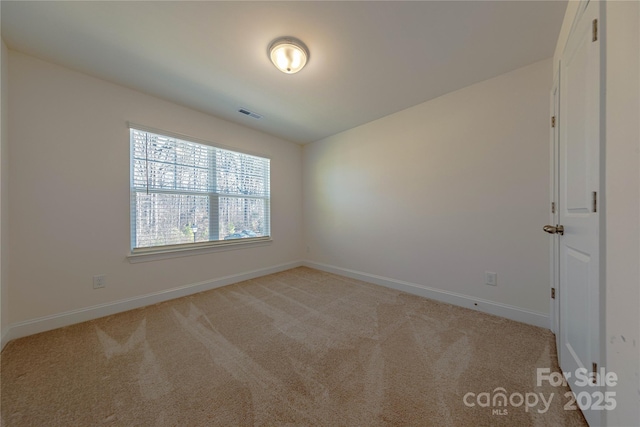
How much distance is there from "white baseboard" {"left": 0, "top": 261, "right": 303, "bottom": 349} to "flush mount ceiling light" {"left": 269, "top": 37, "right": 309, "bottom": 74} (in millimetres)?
2866

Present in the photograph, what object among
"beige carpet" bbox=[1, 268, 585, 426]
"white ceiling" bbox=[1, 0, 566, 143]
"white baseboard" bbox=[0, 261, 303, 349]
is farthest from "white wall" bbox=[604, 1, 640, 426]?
"white baseboard" bbox=[0, 261, 303, 349]

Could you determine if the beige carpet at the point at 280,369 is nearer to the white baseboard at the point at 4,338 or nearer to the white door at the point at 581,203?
the white baseboard at the point at 4,338

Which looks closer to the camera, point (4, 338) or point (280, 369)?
point (280, 369)

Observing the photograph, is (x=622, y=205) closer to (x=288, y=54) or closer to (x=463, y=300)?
(x=463, y=300)

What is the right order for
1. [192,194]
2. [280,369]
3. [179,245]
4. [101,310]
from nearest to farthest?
[280,369]
[101,310]
[179,245]
[192,194]

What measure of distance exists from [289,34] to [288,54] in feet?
0.45

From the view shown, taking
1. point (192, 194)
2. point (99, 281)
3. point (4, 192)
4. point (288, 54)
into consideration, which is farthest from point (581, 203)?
point (4, 192)

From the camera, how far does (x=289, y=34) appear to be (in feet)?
5.57

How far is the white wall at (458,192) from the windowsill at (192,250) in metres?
1.49

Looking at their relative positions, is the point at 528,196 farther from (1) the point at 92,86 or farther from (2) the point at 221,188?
(1) the point at 92,86

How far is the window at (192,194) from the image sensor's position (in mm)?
2531

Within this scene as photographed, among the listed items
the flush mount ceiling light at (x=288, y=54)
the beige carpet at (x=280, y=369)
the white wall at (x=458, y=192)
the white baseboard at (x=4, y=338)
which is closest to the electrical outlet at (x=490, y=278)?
the white wall at (x=458, y=192)

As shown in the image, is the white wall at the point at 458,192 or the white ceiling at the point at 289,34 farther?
the white wall at the point at 458,192

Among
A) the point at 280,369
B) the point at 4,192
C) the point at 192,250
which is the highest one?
the point at 4,192
